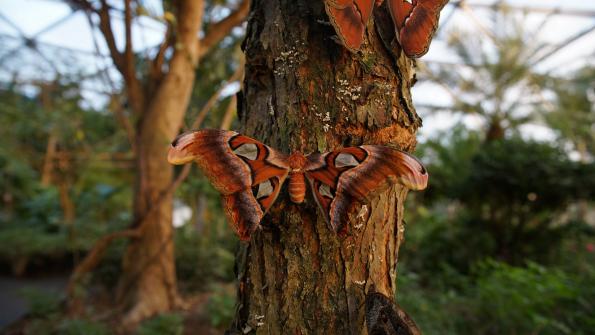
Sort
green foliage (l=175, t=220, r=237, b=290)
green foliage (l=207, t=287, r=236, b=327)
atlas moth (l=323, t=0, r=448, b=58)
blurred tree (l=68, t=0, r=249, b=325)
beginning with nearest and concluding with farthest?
atlas moth (l=323, t=0, r=448, b=58)
green foliage (l=207, t=287, r=236, b=327)
blurred tree (l=68, t=0, r=249, b=325)
green foliage (l=175, t=220, r=237, b=290)

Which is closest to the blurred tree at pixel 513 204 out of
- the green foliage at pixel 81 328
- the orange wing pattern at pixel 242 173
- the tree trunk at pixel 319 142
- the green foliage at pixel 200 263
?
the green foliage at pixel 200 263

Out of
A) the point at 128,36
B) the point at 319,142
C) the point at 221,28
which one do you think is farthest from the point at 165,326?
the point at 221,28

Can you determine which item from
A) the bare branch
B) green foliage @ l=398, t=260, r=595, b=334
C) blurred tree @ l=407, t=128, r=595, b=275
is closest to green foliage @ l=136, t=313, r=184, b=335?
green foliage @ l=398, t=260, r=595, b=334

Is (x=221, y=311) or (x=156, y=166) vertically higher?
(x=156, y=166)

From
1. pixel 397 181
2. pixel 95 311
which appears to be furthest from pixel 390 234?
pixel 95 311

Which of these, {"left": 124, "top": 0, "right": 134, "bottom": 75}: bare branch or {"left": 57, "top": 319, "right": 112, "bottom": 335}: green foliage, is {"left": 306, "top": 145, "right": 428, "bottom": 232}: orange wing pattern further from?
{"left": 57, "top": 319, "right": 112, "bottom": 335}: green foliage

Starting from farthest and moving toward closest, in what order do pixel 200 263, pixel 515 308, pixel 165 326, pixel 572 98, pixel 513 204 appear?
1. pixel 572 98
2. pixel 513 204
3. pixel 200 263
4. pixel 165 326
5. pixel 515 308

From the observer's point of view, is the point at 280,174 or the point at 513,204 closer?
the point at 280,174

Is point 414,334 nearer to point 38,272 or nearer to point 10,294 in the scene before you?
point 10,294

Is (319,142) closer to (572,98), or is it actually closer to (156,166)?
(156,166)
